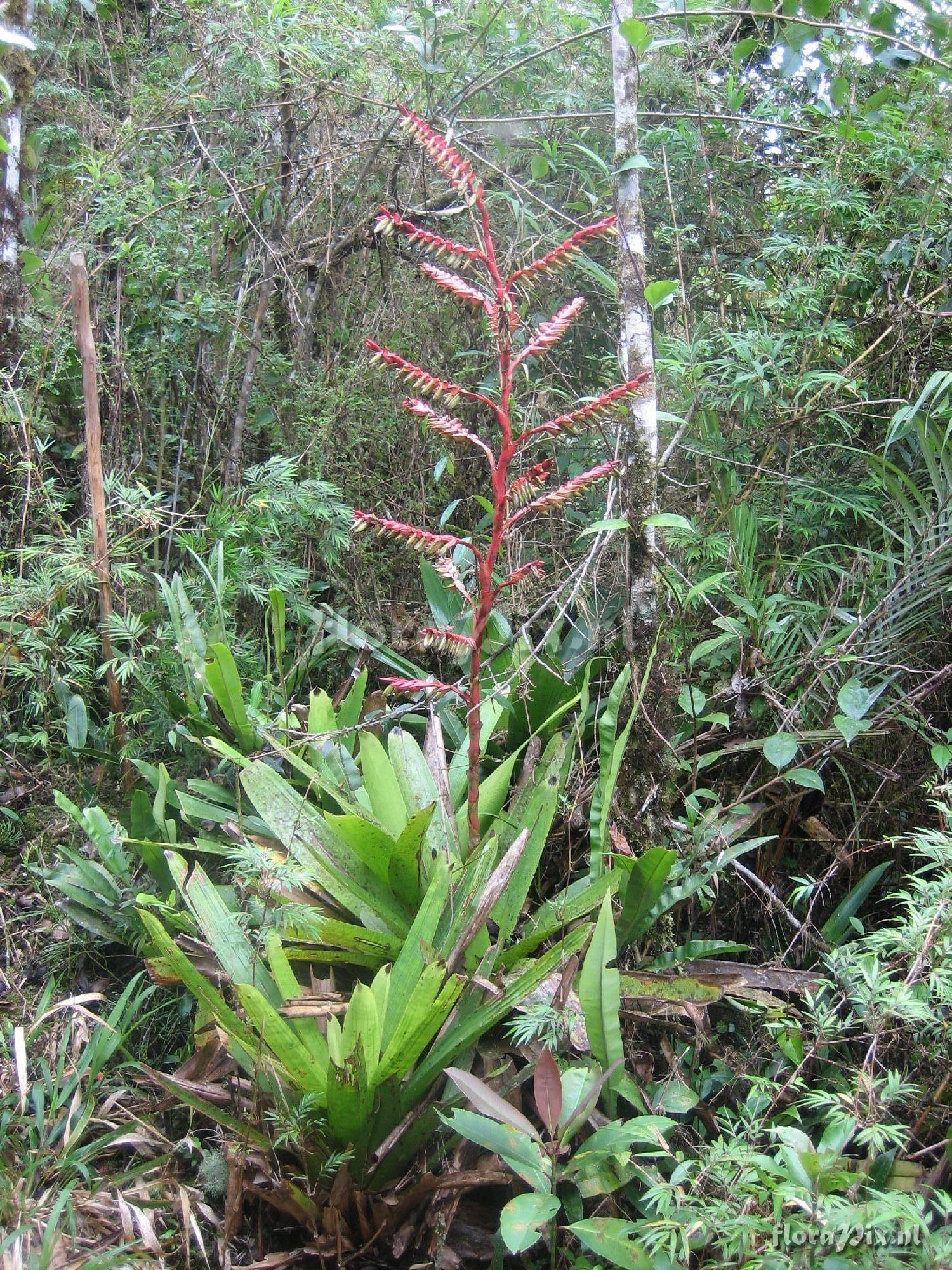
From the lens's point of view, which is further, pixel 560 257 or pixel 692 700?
pixel 692 700

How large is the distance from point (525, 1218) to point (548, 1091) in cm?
19

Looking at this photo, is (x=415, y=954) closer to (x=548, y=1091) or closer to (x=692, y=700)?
(x=548, y=1091)

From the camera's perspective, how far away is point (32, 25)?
3477mm

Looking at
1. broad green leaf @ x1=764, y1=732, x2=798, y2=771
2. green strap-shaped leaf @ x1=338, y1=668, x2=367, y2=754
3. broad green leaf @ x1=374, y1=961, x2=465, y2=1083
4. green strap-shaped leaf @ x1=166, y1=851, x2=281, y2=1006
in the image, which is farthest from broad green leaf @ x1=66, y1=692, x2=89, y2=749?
broad green leaf @ x1=764, y1=732, x2=798, y2=771

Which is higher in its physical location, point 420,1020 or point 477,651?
point 477,651

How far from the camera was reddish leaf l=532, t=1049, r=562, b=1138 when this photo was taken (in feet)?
5.03

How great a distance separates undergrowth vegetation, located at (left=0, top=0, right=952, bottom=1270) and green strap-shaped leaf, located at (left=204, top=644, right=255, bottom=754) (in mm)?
12

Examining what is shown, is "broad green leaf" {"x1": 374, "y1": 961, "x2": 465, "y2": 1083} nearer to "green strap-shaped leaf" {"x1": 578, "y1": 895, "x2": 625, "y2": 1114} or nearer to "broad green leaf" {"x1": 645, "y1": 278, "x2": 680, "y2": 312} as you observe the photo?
"green strap-shaped leaf" {"x1": 578, "y1": 895, "x2": 625, "y2": 1114}

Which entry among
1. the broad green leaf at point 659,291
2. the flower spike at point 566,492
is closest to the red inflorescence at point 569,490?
the flower spike at point 566,492

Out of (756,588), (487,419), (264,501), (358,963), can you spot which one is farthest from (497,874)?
(487,419)

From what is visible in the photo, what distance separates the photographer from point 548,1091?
5.05 ft

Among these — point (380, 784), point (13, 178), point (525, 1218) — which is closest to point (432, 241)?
point (380, 784)

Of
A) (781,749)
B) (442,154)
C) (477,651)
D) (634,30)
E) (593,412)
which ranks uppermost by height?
(634,30)

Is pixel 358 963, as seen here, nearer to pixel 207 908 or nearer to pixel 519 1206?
pixel 207 908
